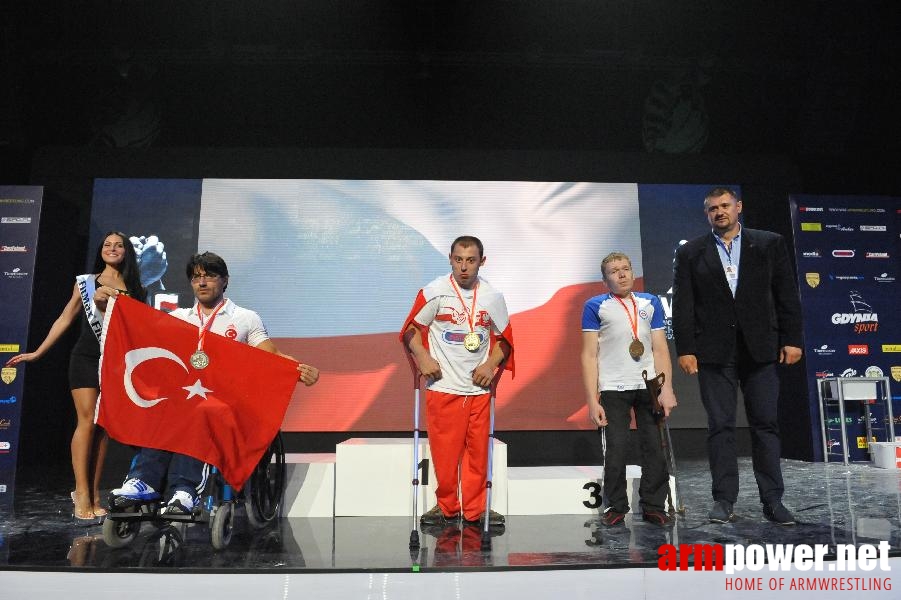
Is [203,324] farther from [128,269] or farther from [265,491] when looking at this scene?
[265,491]

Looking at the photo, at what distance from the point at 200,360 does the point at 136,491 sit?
1.74 feet

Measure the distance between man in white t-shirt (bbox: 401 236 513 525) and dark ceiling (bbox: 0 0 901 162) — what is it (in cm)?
351

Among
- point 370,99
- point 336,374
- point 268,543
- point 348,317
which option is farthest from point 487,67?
point 268,543

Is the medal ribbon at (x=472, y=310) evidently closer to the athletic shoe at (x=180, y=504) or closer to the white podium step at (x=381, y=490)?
the white podium step at (x=381, y=490)

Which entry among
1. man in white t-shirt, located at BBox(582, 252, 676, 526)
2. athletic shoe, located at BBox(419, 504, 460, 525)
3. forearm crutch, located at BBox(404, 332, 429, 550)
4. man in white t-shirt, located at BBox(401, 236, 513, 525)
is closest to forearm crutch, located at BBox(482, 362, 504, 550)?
man in white t-shirt, located at BBox(401, 236, 513, 525)

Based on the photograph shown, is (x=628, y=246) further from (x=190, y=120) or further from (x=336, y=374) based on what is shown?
(x=190, y=120)

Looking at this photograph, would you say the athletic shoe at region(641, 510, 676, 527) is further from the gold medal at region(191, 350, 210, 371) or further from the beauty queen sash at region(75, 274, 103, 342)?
the beauty queen sash at region(75, 274, 103, 342)

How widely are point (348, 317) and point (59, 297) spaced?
103 inches

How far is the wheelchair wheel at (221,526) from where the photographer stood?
7.59ft

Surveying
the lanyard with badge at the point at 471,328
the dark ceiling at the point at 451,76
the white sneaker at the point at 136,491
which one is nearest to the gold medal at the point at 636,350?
the lanyard with badge at the point at 471,328

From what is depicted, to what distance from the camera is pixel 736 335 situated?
9.04 feet

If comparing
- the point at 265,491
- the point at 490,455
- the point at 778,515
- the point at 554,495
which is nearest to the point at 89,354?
the point at 265,491

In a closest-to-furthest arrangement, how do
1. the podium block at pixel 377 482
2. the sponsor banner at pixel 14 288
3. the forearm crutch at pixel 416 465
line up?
1. the forearm crutch at pixel 416 465
2. the podium block at pixel 377 482
3. the sponsor banner at pixel 14 288

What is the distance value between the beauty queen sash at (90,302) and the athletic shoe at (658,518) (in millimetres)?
2617
